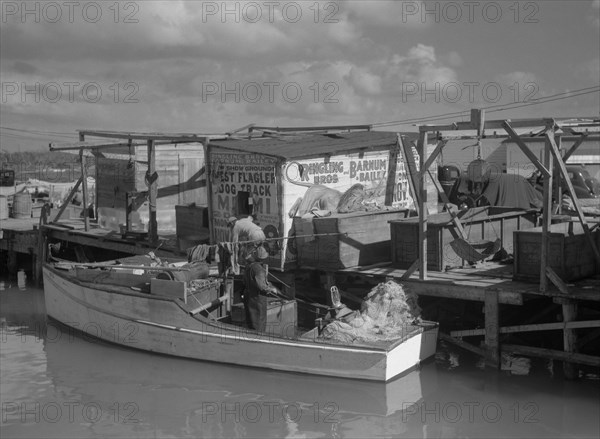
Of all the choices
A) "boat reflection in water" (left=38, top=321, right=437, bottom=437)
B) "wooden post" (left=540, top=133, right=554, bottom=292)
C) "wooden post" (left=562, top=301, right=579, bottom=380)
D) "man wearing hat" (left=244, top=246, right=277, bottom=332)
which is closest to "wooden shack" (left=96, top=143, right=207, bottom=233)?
"boat reflection in water" (left=38, top=321, right=437, bottom=437)

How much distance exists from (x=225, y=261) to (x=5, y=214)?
15822mm

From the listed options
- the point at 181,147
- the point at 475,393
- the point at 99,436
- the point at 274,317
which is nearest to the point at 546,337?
the point at 475,393

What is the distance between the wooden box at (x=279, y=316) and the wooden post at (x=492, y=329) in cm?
320

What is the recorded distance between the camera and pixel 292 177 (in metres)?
14.8

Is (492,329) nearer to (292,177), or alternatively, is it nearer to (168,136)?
(292,177)

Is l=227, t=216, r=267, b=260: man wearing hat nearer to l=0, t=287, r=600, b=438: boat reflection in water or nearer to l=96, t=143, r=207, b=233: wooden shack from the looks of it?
l=0, t=287, r=600, b=438: boat reflection in water

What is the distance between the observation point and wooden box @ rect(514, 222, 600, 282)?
11.6 meters

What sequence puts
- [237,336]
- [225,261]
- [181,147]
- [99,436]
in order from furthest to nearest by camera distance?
[181,147], [225,261], [237,336], [99,436]

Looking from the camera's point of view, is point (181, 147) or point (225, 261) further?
point (181, 147)

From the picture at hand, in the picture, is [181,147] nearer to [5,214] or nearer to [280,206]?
[280,206]

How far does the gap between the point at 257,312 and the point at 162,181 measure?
7.68 metres

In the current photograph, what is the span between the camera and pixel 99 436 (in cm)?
1034

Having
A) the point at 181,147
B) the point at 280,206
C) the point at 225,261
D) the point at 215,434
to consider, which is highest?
the point at 181,147

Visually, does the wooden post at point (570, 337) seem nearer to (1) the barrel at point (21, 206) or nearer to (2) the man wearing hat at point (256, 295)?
(2) the man wearing hat at point (256, 295)
